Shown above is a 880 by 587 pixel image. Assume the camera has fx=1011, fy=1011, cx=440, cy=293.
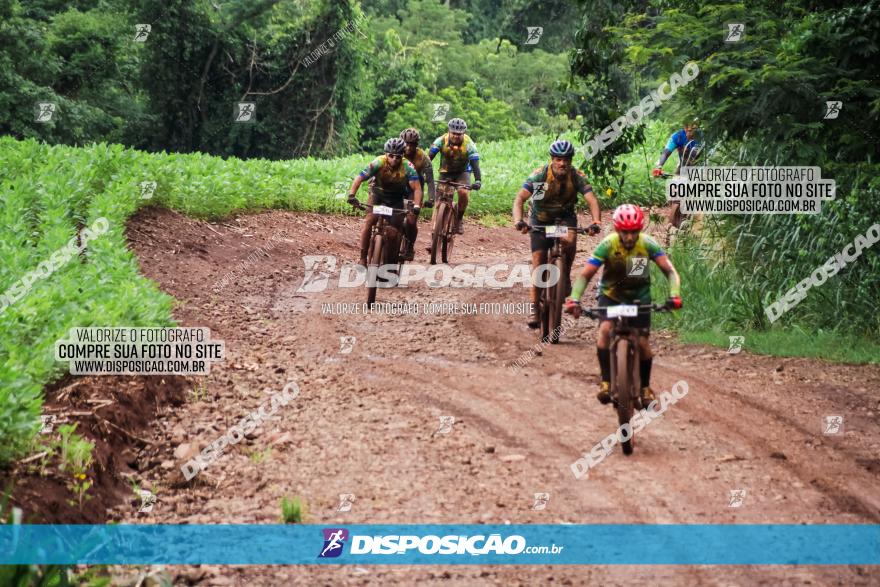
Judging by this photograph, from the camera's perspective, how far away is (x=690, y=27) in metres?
13.0

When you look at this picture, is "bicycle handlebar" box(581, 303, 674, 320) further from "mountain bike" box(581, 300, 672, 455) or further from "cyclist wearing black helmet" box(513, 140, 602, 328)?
"cyclist wearing black helmet" box(513, 140, 602, 328)

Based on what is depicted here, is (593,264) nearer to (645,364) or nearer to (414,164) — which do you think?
(645,364)

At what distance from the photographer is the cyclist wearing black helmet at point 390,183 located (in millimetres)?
14078

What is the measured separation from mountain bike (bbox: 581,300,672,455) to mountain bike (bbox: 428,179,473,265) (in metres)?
8.72

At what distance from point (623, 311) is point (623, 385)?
594 millimetres

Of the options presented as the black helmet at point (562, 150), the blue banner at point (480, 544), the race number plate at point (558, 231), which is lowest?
the blue banner at point (480, 544)

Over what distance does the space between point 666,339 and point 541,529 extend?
6651 millimetres

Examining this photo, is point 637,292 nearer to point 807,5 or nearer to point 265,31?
point 807,5

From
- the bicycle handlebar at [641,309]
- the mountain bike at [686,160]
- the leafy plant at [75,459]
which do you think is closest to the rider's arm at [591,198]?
the bicycle handlebar at [641,309]

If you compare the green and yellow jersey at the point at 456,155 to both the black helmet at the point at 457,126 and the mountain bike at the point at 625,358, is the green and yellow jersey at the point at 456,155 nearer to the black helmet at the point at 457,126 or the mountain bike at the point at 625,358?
the black helmet at the point at 457,126

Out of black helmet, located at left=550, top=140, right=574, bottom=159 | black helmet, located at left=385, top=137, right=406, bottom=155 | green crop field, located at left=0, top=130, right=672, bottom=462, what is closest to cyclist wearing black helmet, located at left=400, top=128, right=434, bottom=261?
black helmet, located at left=385, top=137, right=406, bottom=155

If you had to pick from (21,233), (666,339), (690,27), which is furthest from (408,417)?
(690,27)

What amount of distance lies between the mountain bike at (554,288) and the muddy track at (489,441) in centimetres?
33

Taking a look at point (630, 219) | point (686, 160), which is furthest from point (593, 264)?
point (686, 160)
